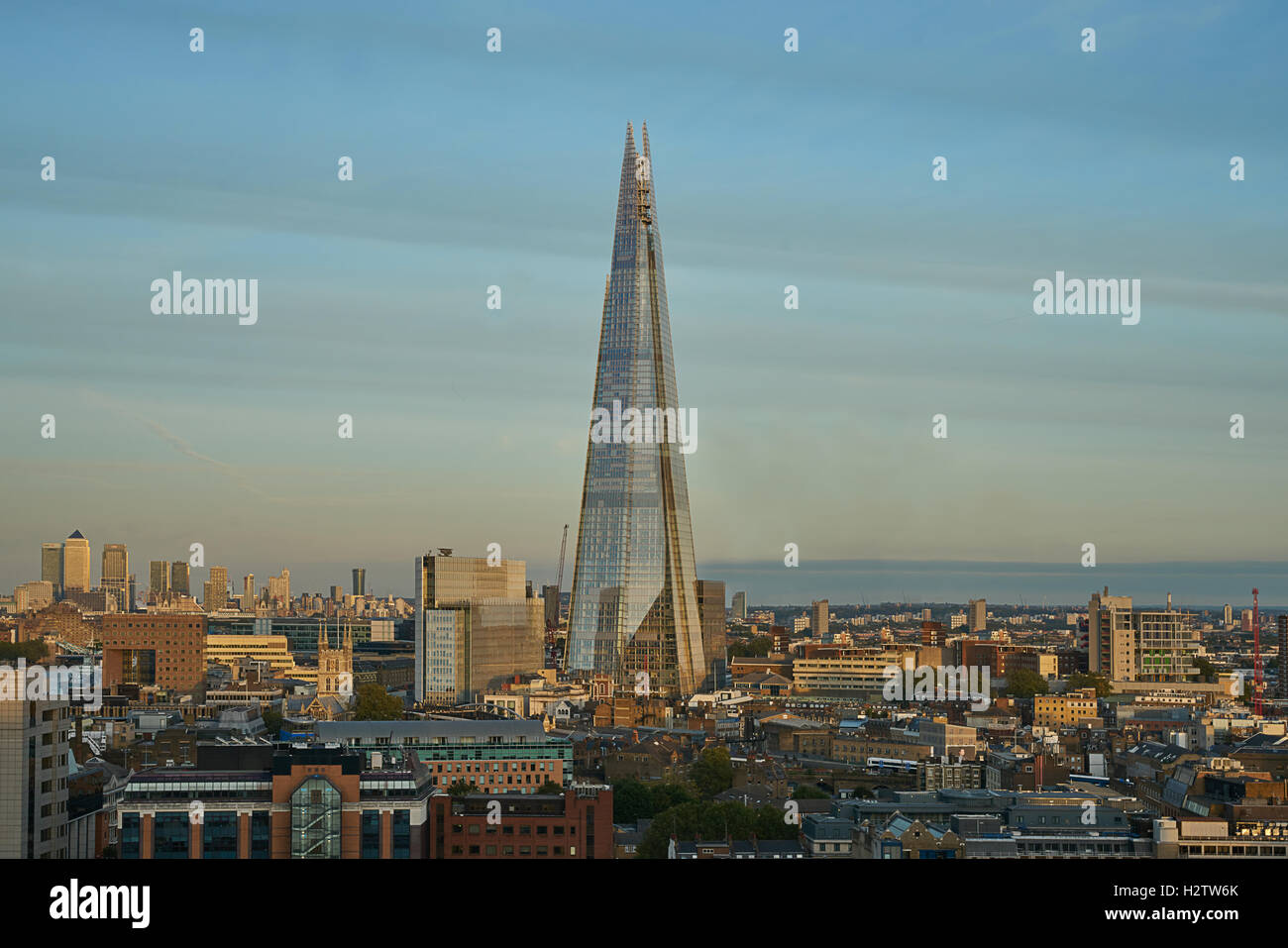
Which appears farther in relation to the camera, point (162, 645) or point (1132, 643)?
point (1132, 643)

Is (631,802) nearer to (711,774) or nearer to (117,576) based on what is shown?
(711,774)

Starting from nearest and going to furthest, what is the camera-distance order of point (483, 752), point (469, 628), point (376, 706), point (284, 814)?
point (284, 814)
point (483, 752)
point (376, 706)
point (469, 628)

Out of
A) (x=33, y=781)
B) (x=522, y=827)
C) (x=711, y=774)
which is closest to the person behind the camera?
(x=33, y=781)

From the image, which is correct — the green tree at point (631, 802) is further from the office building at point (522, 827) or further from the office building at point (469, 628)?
the office building at point (469, 628)

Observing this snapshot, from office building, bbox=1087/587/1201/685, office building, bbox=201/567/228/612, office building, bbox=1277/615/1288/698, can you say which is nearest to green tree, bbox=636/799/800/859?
office building, bbox=1277/615/1288/698

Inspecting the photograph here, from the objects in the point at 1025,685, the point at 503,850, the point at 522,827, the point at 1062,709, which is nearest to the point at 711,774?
the point at 522,827
